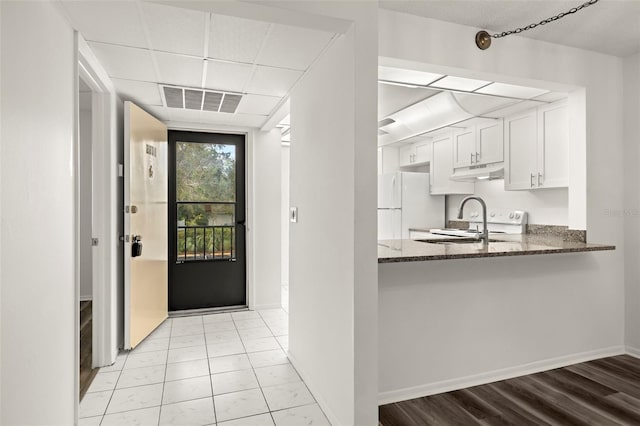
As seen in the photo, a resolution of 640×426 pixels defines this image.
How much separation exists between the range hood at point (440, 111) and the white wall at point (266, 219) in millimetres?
1365

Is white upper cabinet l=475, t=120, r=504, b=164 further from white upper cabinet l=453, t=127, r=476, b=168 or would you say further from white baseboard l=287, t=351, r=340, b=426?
white baseboard l=287, t=351, r=340, b=426

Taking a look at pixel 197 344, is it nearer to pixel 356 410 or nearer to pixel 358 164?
pixel 356 410

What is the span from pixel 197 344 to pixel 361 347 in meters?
1.97

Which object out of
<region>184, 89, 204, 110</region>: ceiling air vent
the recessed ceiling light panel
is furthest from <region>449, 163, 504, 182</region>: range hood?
<region>184, 89, 204, 110</region>: ceiling air vent

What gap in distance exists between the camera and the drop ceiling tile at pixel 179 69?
2.39 metres

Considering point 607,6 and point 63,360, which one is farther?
→ point 607,6

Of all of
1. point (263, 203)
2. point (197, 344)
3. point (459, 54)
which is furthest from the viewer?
point (263, 203)

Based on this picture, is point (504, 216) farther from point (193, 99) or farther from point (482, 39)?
point (193, 99)

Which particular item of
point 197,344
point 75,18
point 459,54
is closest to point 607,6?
point 459,54

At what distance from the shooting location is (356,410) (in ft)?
6.09

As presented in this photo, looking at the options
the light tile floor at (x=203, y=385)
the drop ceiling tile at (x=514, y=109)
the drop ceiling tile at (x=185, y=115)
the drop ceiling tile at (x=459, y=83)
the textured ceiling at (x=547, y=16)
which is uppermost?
the textured ceiling at (x=547, y=16)

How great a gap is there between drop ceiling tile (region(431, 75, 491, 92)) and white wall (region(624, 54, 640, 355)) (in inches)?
46.6

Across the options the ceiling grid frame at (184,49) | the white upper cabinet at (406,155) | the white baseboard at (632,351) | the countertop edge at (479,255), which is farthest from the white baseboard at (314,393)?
the white upper cabinet at (406,155)

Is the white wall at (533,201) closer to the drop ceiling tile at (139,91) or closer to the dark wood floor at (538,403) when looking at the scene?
the dark wood floor at (538,403)
